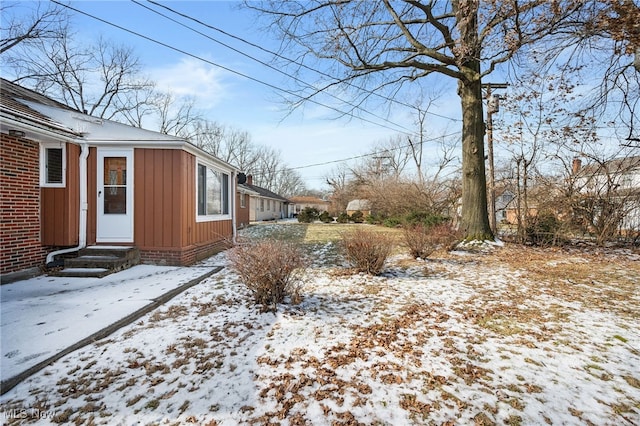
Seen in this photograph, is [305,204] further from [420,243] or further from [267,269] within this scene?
[267,269]

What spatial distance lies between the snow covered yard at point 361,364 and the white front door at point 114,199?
10.4 ft

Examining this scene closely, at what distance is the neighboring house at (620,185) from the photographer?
27.6 ft

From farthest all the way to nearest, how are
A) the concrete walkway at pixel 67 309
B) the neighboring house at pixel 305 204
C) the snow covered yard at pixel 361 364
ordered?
the neighboring house at pixel 305 204, the concrete walkway at pixel 67 309, the snow covered yard at pixel 361 364

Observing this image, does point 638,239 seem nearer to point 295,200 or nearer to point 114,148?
point 114,148

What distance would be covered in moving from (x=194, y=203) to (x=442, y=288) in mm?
5822

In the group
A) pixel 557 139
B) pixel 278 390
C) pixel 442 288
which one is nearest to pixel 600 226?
pixel 557 139

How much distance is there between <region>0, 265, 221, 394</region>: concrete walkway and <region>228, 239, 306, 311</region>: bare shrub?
4.58 feet

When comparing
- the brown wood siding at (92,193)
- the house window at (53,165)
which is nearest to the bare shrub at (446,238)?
the brown wood siding at (92,193)

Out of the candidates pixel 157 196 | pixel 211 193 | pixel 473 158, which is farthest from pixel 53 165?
pixel 473 158

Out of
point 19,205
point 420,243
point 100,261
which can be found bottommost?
point 100,261

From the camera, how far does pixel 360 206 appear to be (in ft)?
104

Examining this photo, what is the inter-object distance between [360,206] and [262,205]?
10.5m

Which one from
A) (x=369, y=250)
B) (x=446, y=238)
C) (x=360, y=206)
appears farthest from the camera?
(x=360, y=206)

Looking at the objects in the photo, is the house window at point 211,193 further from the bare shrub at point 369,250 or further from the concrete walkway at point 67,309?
the bare shrub at point 369,250
